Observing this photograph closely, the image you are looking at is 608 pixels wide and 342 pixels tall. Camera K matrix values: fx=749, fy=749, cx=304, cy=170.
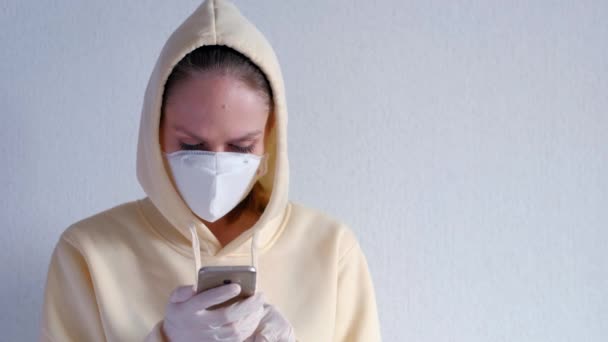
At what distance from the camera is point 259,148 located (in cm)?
112

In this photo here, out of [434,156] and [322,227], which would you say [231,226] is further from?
[434,156]

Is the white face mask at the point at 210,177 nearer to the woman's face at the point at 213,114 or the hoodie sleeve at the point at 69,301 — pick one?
the woman's face at the point at 213,114

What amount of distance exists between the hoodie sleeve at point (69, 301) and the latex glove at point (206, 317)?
7.1 inches

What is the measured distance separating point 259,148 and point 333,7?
0.45m

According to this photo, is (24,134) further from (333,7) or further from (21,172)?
(333,7)

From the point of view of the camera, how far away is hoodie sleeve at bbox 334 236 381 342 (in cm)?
125

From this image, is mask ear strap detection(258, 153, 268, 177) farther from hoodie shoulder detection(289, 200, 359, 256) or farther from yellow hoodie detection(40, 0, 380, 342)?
hoodie shoulder detection(289, 200, 359, 256)

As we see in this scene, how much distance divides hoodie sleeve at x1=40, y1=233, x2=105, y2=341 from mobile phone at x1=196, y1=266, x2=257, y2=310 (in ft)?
0.81

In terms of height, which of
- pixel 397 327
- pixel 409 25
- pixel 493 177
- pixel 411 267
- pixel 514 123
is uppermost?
pixel 409 25

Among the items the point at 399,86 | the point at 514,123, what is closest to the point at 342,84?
the point at 399,86

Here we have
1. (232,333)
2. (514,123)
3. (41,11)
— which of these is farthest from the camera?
(514,123)

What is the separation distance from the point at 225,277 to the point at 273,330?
0.12 meters

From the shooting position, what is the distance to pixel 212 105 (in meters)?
1.06

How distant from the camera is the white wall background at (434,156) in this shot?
1402mm
